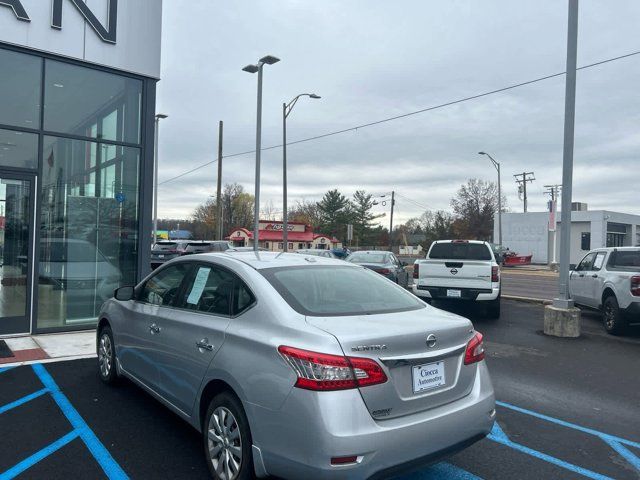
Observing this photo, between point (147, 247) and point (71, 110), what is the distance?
271 centimetres

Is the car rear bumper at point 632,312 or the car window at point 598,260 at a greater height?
the car window at point 598,260

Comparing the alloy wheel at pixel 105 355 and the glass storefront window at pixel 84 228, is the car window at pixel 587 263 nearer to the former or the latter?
the glass storefront window at pixel 84 228

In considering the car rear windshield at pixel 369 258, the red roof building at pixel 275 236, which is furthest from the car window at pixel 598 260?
the red roof building at pixel 275 236

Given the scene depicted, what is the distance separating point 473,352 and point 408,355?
2.34ft

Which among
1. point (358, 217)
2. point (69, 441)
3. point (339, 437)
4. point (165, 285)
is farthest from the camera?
point (358, 217)

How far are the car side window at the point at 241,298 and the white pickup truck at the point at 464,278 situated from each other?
7.79 metres

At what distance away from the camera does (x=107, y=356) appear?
5.62 metres

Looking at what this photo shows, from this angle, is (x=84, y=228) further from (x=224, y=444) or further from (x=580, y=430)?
(x=580, y=430)

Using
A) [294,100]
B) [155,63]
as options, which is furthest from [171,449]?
[294,100]

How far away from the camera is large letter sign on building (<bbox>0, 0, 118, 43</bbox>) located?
26.0ft

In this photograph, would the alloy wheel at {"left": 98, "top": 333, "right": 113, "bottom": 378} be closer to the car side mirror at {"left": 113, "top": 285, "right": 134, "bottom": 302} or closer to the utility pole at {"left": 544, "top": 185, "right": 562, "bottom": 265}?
the car side mirror at {"left": 113, "top": 285, "right": 134, "bottom": 302}

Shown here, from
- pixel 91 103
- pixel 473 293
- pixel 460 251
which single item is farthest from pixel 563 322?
pixel 91 103

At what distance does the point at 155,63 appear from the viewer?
31.2 feet

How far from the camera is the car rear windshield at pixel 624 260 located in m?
9.87
